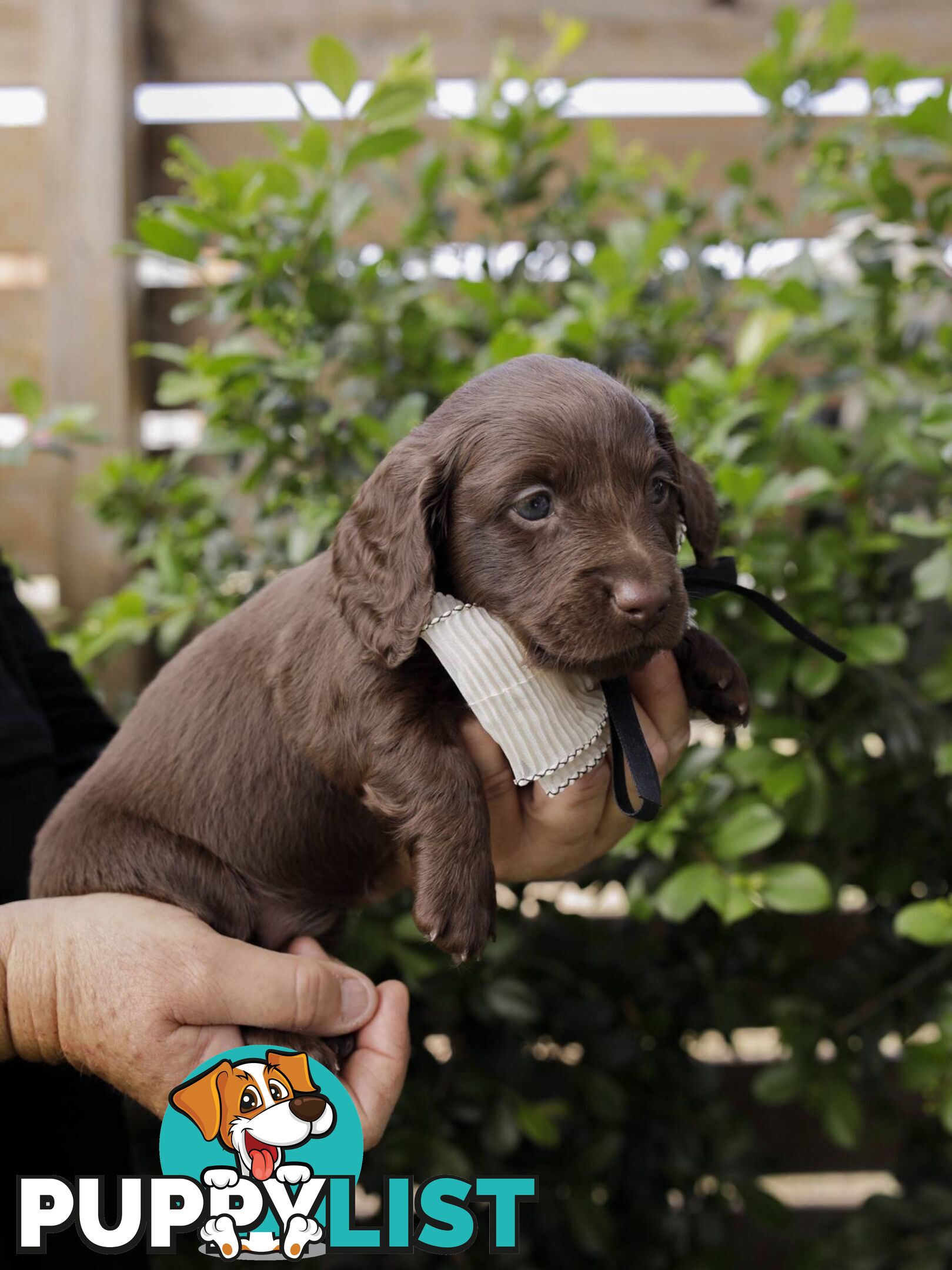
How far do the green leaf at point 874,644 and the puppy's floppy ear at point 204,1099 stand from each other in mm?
1320

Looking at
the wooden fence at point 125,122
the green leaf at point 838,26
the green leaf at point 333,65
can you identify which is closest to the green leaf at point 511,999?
the wooden fence at point 125,122

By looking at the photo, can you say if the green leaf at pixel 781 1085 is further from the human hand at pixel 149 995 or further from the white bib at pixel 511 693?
the white bib at pixel 511 693

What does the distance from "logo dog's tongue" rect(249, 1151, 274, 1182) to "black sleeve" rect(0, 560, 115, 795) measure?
38.2 inches

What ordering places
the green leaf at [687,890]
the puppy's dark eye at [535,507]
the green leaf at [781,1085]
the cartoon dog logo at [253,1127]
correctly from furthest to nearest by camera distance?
1. the green leaf at [781,1085]
2. the green leaf at [687,890]
3. the cartoon dog logo at [253,1127]
4. the puppy's dark eye at [535,507]

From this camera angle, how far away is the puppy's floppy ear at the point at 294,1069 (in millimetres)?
1455

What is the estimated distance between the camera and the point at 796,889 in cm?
197

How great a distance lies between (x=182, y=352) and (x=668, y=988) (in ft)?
6.47

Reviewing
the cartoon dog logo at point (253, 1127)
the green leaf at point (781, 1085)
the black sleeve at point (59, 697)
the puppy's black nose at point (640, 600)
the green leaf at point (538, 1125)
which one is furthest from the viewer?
the green leaf at point (781, 1085)

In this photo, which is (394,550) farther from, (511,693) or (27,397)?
(27,397)

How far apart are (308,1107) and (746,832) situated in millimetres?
924

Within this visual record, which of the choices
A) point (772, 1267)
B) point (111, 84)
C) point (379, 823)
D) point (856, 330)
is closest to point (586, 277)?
point (856, 330)

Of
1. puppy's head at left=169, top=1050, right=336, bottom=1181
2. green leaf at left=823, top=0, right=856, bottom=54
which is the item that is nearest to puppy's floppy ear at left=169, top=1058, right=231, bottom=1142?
puppy's head at left=169, top=1050, right=336, bottom=1181

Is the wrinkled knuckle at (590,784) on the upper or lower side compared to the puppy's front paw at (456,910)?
upper

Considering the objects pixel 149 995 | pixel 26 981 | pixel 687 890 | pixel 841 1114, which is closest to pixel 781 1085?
pixel 841 1114
